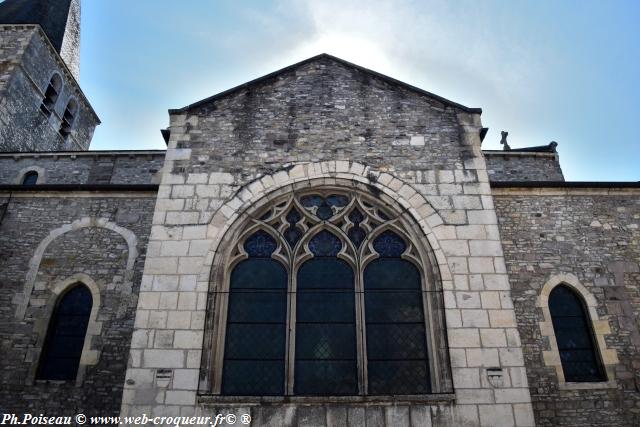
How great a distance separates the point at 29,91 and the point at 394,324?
1808 cm

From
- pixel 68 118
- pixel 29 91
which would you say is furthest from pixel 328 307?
pixel 68 118

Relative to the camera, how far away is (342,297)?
21.3 feet

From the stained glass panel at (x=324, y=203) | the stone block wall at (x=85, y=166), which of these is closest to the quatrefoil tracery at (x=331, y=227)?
the stained glass panel at (x=324, y=203)

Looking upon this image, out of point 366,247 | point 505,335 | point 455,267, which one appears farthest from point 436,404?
point 366,247

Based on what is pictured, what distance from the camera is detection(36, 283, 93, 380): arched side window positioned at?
7539mm

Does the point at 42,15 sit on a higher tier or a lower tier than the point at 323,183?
higher

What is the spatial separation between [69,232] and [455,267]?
689 centimetres

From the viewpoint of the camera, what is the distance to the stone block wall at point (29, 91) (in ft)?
55.1

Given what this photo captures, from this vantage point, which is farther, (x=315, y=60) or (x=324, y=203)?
(x=315, y=60)

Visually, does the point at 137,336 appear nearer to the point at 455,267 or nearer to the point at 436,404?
the point at 436,404

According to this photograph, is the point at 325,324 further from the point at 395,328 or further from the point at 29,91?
the point at 29,91

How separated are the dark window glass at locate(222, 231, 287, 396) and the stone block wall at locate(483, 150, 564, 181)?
887 cm

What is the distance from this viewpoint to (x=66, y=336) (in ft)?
25.6

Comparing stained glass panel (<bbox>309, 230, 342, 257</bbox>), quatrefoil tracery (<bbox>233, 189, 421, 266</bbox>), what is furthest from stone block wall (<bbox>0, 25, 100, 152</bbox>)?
stained glass panel (<bbox>309, 230, 342, 257</bbox>)
